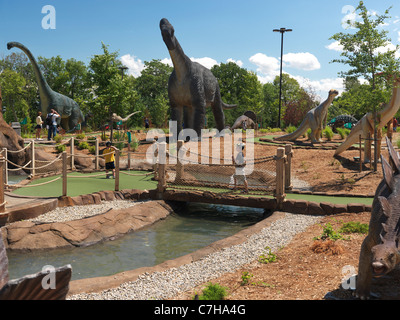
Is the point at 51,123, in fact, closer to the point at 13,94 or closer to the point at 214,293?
the point at 214,293

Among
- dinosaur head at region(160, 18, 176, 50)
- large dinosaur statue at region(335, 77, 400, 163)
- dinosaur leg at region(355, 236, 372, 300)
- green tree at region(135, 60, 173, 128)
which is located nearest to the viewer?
dinosaur leg at region(355, 236, 372, 300)

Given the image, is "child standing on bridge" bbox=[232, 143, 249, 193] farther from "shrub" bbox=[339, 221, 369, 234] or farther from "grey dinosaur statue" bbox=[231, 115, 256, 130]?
"grey dinosaur statue" bbox=[231, 115, 256, 130]

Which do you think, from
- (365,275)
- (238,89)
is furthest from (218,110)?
(238,89)

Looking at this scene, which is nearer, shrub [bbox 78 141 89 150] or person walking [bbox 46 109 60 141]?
shrub [bbox 78 141 89 150]

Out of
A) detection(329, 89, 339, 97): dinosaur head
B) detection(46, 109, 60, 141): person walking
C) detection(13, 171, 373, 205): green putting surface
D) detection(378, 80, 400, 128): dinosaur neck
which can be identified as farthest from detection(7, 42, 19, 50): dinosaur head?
detection(378, 80, 400, 128): dinosaur neck

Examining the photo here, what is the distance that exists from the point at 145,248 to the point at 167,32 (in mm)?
8909

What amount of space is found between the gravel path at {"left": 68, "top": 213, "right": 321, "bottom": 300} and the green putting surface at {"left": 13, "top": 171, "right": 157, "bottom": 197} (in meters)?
4.69

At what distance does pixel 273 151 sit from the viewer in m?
16.6

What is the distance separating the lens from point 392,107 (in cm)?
1123

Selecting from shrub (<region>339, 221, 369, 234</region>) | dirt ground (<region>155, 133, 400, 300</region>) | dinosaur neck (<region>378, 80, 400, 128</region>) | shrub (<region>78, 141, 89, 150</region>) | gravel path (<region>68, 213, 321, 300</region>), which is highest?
dinosaur neck (<region>378, 80, 400, 128</region>)

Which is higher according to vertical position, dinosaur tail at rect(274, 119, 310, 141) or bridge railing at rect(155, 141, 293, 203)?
dinosaur tail at rect(274, 119, 310, 141)

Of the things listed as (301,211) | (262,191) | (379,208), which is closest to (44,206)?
(262,191)

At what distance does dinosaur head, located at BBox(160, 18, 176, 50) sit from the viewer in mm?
13039
